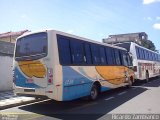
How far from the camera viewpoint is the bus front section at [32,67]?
10.5 m

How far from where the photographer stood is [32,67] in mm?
10984

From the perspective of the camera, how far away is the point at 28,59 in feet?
36.8

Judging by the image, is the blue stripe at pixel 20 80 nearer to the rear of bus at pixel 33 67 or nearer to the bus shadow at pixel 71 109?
the rear of bus at pixel 33 67

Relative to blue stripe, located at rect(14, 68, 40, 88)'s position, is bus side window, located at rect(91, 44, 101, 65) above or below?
above

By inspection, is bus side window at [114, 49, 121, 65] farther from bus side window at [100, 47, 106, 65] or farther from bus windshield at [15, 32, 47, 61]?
bus windshield at [15, 32, 47, 61]

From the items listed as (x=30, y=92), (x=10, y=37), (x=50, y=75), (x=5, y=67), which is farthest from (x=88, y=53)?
(x=10, y=37)

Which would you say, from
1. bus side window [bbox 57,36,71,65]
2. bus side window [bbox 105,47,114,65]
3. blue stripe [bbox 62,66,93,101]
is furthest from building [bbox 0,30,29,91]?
bus side window [bbox 57,36,71,65]

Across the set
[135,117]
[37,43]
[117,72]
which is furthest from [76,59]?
[117,72]

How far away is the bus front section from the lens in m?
10.5

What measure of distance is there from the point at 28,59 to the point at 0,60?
27.7 feet

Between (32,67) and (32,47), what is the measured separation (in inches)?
34.2

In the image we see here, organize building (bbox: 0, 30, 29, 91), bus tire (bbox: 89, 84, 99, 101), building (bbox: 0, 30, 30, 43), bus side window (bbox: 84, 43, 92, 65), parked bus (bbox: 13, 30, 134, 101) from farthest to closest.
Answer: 1. building (bbox: 0, 30, 30, 43)
2. building (bbox: 0, 30, 29, 91)
3. bus tire (bbox: 89, 84, 99, 101)
4. bus side window (bbox: 84, 43, 92, 65)
5. parked bus (bbox: 13, 30, 134, 101)

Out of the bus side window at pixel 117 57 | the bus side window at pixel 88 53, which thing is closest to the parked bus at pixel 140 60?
the bus side window at pixel 117 57

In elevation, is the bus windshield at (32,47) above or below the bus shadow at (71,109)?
above
